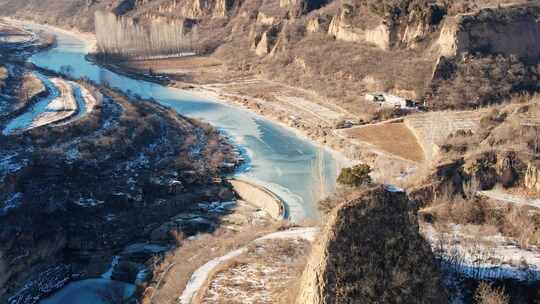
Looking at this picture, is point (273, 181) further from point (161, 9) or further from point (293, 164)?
point (161, 9)

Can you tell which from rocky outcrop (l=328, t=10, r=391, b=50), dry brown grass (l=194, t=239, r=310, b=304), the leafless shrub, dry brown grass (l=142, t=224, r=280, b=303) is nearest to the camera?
the leafless shrub

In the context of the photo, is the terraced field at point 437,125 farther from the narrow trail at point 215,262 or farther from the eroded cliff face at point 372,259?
the eroded cliff face at point 372,259

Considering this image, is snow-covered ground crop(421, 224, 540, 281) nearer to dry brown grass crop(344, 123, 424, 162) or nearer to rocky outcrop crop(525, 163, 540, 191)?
rocky outcrop crop(525, 163, 540, 191)

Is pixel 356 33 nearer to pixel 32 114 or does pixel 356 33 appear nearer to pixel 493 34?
pixel 493 34

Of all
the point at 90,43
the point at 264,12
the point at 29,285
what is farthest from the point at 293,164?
the point at 90,43

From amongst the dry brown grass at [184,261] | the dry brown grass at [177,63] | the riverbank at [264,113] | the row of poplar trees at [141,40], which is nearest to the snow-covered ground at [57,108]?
the riverbank at [264,113]

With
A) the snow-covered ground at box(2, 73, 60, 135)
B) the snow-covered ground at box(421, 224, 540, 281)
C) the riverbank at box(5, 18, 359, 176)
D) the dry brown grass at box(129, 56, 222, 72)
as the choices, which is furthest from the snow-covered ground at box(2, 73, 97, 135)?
the snow-covered ground at box(421, 224, 540, 281)
